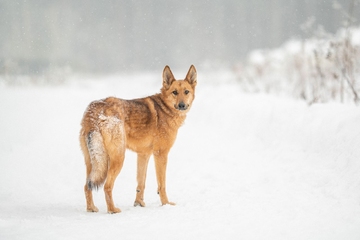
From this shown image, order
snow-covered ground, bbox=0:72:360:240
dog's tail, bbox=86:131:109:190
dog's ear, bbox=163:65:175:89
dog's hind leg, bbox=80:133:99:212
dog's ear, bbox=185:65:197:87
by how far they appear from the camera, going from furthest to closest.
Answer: dog's ear, bbox=185:65:197:87 < dog's ear, bbox=163:65:175:89 < dog's hind leg, bbox=80:133:99:212 < dog's tail, bbox=86:131:109:190 < snow-covered ground, bbox=0:72:360:240

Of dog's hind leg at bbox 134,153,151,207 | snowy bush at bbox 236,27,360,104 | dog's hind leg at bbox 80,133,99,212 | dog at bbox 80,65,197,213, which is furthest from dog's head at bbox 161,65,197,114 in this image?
snowy bush at bbox 236,27,360,104

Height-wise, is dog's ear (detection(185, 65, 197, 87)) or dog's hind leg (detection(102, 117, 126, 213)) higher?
dog's ear (detection(185, 65, 197, 87))

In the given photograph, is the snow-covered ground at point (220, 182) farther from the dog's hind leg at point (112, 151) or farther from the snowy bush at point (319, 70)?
the snowy bush at point (319, 70)

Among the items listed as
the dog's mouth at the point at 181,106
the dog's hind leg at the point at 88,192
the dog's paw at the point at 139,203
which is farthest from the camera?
the dog's mouth at the point at 181,106

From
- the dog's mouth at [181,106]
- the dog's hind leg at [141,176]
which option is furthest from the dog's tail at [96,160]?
the dog's mouth at [181,106]

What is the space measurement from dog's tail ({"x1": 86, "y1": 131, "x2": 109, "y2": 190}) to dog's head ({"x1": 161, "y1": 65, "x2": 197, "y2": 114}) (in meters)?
1.50

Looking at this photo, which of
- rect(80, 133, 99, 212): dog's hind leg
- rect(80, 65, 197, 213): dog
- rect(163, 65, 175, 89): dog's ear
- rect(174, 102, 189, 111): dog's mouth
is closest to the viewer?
rect(80, 65, 197, 213): dog

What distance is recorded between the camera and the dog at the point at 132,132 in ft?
15.3

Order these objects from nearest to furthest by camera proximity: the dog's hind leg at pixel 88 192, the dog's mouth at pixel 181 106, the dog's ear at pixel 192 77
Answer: the dog's hind leg at pixel 88 192, the dog's mouth at pixel 181 106, the dog's ear at pixel 192 77

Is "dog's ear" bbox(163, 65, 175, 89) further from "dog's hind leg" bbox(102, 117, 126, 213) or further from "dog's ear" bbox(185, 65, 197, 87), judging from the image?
"dog's hind leg" bbox(102, 117, 126, 213)

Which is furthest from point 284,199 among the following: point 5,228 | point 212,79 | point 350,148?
point 212,79

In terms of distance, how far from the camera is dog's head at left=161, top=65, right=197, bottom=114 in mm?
5648

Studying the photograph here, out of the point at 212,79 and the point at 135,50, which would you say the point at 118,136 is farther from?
the point at 135,50

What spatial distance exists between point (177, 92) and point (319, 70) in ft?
17.5
